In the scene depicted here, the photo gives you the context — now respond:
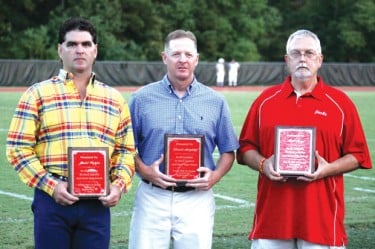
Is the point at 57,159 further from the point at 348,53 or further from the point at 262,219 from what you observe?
the point at 348,53

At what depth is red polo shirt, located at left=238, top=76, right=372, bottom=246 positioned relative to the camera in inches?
200

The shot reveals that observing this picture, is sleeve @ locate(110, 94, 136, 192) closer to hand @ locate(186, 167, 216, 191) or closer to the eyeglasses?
hand @ locate(186, 167, 216, 191)

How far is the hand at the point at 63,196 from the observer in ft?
14.8

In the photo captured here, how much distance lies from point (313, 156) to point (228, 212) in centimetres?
447

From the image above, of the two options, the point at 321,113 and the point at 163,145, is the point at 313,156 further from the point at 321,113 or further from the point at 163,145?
the point at 163,145

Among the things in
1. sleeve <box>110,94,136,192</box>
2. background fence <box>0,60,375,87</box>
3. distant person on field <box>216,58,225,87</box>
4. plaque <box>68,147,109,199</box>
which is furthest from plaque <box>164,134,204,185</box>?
distant person on field <box>216,58,225,87</box>

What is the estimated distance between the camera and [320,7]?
6116 centimetres

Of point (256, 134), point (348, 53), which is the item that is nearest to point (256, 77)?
point (348, 53)

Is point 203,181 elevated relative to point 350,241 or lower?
elevated

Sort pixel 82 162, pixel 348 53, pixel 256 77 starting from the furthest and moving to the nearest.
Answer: pixel 348 53
pixel 256 77
pixel 82 162

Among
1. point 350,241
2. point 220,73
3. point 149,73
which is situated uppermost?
point 220,73

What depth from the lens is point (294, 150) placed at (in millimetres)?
Answer: 5039

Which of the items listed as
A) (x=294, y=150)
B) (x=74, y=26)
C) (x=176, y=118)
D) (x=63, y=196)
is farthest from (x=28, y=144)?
(x=294, y=150)

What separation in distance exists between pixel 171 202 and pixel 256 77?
40774 mm
